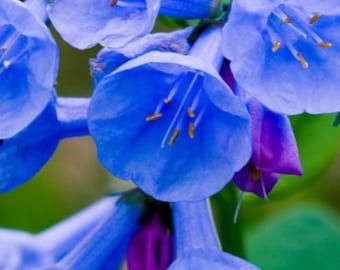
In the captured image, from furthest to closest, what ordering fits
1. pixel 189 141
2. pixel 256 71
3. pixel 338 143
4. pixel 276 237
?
1. pixel 276 237
2. pixel 338 143
3. pixel 189 141
4. pixel 256 71

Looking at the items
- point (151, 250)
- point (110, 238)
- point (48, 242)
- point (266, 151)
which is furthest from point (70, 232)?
Answer: point (266, 151)

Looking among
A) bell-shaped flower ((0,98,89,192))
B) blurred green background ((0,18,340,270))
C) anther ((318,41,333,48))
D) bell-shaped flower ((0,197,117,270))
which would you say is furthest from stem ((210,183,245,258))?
anther ((318,41,333,48))

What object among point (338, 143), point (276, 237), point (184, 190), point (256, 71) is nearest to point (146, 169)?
point (184, 190)

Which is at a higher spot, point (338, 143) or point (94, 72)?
point (94, 72)

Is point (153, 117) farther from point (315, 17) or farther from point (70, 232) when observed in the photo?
point (70, 232)

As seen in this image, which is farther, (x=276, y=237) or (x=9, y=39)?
(x=276, y=237)

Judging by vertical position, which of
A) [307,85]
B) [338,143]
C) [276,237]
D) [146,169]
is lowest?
[276,237]

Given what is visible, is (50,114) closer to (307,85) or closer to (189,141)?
(189,141)

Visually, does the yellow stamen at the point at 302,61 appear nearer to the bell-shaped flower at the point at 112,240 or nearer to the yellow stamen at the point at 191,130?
the yellow stamen at the point at 191,130
